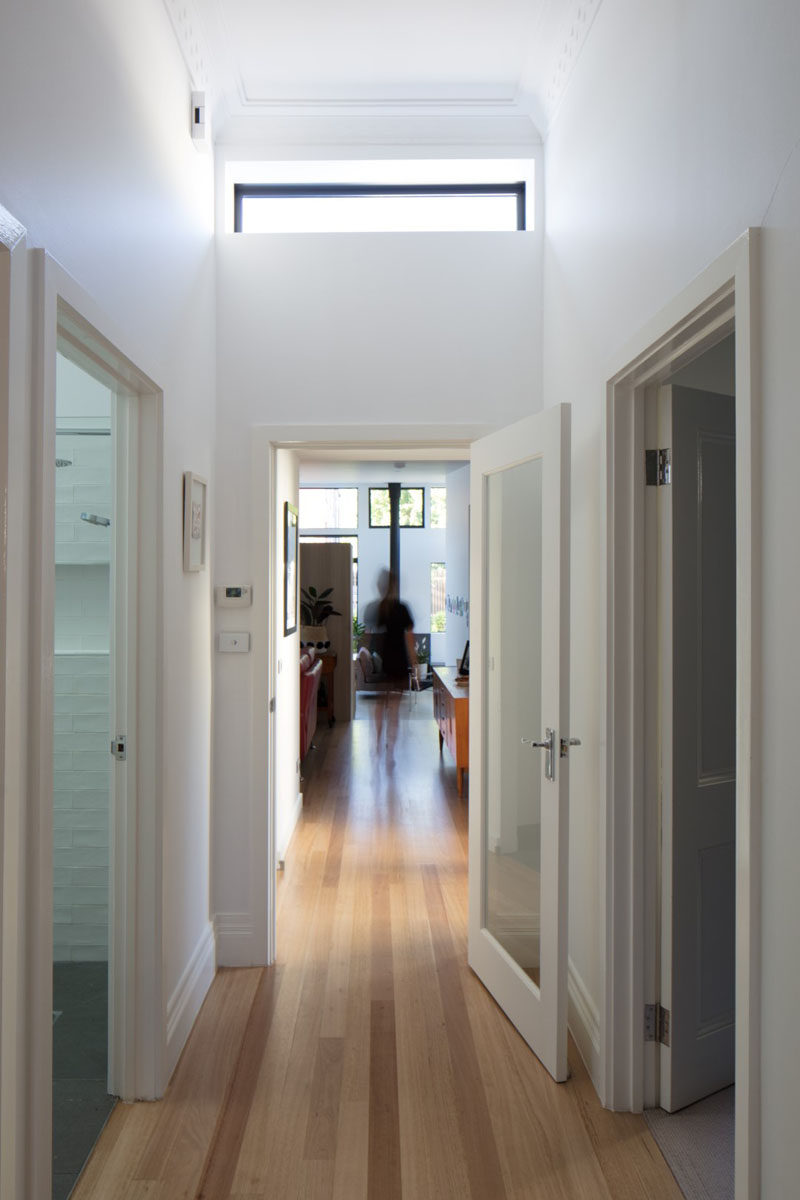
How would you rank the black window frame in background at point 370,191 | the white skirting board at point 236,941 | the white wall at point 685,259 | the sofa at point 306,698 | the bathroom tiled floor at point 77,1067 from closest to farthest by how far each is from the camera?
the white wall at point 685,259, the bathroom tiled floor at point 77,1067, the white skirting board at point 236,941, the black window frame in background at point 370,191, the sofa at point 306,698

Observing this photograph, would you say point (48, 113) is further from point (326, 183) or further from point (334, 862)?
point (334, 862)

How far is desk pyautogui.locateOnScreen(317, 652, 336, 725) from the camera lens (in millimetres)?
9258

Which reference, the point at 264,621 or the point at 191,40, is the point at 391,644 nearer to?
the point at 264,621

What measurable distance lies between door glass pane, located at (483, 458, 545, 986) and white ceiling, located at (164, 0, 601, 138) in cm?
152

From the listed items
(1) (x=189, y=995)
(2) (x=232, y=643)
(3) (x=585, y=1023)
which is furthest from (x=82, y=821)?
(3) (x=585, y=1023)

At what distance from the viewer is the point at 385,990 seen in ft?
10.4

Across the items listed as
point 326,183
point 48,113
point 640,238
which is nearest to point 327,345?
point 326,183

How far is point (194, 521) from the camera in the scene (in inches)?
116

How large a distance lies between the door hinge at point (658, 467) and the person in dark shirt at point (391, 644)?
7.64 metres

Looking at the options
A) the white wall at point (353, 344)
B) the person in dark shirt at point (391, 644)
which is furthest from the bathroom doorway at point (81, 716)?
the person in dark shirt at point (391, 644)

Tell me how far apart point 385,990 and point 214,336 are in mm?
2694

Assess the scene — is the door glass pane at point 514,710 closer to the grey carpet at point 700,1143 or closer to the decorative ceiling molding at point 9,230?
the grey carpet at point 700,1143

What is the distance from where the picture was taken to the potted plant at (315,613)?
30.9 feet

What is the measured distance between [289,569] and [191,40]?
3.05 m
